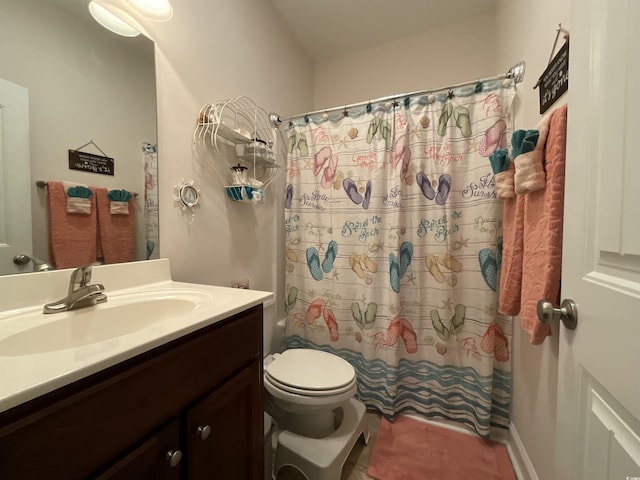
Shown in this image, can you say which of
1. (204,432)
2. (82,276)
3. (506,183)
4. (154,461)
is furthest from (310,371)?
(506,183)

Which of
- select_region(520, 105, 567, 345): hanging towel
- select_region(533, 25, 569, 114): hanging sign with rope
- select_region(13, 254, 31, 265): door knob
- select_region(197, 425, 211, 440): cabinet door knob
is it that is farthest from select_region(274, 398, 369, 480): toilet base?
select_region(533, 25, 569, 114): hanging sign with rope

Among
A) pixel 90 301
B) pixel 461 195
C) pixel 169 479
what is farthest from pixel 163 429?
pixel 461 195

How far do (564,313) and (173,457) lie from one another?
932mm

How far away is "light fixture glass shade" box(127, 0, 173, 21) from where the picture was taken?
91 centimetres

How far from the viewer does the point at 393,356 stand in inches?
56.5

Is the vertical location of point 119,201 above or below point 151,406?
above

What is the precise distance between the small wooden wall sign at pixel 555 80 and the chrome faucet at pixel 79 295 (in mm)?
1531

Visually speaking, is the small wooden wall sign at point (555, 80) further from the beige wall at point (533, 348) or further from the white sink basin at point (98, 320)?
the white sink basin at point (98, 320)

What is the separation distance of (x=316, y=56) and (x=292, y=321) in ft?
7.12

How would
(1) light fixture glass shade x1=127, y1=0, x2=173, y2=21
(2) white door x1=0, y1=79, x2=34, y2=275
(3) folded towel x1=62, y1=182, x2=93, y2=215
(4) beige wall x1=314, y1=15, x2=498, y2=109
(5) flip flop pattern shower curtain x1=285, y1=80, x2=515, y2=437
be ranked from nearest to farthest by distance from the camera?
(2) white door x1=0, y1=79, x2=34, y2=275 → (3) folded towel x1=62, y1=182, x2=93, y2=215 → (1) light fixture glass shade x1=127, y1=0, x2=173, y2=21 → (5) flip flop pattern shower curtain x1=285, y1=80, x2=515, y2=437 → (4) beige wall x1=314, y1=15, x2=498, y2=109

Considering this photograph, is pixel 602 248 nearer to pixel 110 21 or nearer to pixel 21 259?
pixel 21 259

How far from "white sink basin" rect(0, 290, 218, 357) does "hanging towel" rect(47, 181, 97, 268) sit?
165mm

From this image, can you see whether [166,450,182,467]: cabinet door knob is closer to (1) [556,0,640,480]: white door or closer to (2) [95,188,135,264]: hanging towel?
(2) [95,188,135,264]: hanging towel

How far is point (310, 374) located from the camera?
1.13 meters
